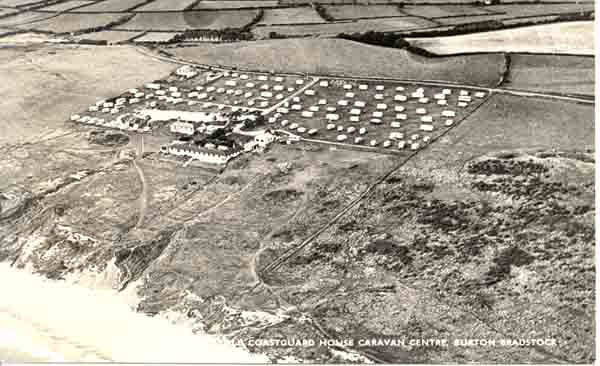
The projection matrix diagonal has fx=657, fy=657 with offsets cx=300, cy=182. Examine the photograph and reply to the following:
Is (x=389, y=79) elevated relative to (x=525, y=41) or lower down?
lower down

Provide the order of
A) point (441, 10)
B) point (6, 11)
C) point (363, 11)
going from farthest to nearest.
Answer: point (6, 11), point (363, 11), point (441, 10)

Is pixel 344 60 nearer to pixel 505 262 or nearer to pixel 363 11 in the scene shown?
pixel 363 11

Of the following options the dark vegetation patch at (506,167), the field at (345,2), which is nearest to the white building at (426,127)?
the dark vegetation patch at (506,167)

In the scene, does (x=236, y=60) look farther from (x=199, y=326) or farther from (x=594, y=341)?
(x=594, y=341)

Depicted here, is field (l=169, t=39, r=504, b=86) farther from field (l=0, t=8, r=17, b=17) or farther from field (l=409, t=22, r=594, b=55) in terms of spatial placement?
field (l=0, t=8, r=17, b=17)

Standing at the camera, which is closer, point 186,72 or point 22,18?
point 186,72

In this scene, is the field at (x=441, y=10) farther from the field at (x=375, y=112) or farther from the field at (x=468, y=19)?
the field at (x=375, y=112)

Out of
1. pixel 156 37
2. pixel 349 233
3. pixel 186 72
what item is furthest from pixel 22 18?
pixel 349 233
